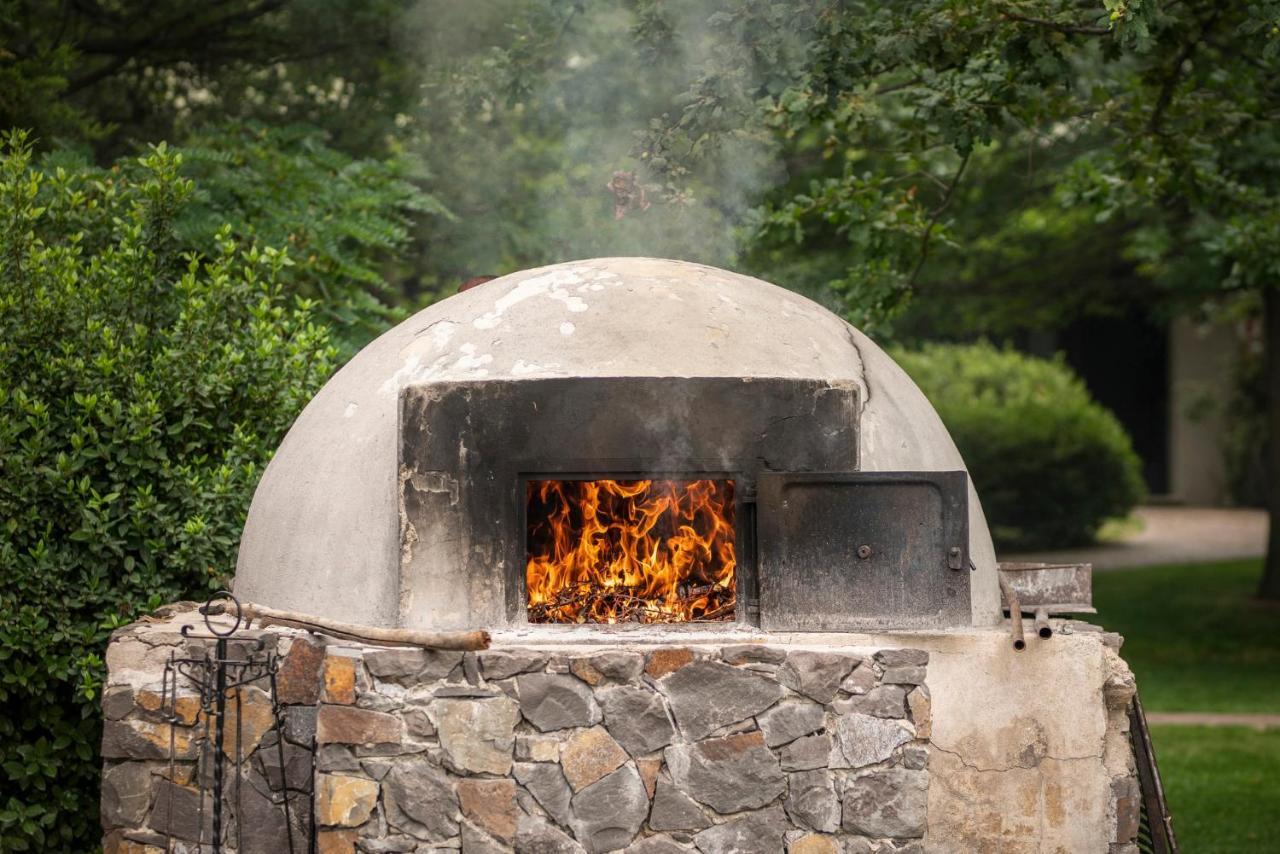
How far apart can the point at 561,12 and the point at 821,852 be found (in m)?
5.01

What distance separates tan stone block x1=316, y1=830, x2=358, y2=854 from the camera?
4.73 metres

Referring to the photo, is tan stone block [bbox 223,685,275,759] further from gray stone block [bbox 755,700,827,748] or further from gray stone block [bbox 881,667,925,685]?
gray stone block [bbox 881,667,925,685]

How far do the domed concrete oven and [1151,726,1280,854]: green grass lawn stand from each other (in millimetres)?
2818

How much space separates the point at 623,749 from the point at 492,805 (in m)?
0.46

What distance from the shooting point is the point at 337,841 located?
15.5 feet

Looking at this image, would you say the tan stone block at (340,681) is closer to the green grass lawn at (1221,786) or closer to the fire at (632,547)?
the fire at (632,547)

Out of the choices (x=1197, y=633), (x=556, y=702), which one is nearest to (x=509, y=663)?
(x=556, y=702)

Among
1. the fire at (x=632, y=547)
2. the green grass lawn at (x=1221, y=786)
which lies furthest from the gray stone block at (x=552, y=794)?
the green grass lawn at (x=1221, y=786)

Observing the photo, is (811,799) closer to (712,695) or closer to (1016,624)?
(712,695)

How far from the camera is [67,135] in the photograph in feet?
29.7

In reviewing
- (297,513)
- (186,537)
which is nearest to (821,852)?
(297,513)

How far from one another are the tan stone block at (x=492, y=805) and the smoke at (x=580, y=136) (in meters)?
3.33

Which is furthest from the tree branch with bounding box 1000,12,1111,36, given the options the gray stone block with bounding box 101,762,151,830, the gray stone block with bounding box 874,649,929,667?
the gray stone block with bounding box 101,762,151,830

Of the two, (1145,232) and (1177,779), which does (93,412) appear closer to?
(1177,779)
